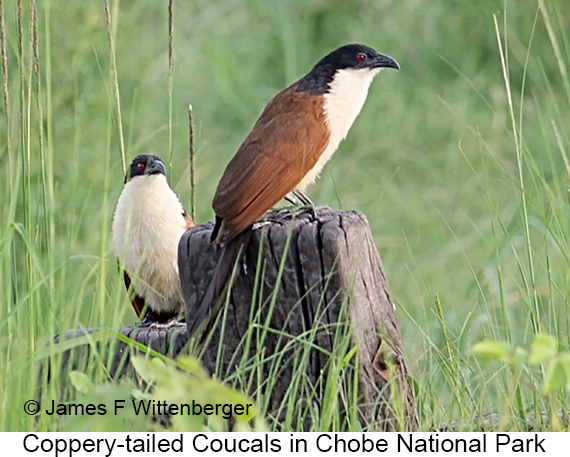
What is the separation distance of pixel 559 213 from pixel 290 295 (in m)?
0.75

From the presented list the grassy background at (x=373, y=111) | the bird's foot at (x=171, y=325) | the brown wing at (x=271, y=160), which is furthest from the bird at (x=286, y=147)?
the grassy background at (x=373, y=111)

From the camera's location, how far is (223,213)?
2.60 meters

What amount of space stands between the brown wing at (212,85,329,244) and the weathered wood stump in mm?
139

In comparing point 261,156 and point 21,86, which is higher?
point 21,86

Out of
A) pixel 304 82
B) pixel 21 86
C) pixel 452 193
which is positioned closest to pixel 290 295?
pixel 21 86

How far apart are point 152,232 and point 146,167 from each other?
0.71 feet

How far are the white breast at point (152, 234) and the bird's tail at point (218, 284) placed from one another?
Result: 2.51 feet

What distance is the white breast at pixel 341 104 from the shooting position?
10.7ft

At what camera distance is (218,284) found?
2436 mm

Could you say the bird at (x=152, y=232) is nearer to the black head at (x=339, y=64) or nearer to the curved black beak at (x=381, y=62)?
the black head at (x=339, y=64)

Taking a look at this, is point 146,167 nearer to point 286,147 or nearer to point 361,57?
point 286,147

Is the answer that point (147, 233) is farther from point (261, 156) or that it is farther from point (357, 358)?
point (357, 358)
